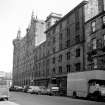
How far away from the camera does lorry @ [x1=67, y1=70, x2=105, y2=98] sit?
2684cm

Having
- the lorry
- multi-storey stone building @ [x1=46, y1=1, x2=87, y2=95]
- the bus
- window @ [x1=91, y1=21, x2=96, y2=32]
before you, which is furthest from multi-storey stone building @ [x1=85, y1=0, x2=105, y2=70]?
the bus

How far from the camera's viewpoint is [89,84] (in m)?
28.4

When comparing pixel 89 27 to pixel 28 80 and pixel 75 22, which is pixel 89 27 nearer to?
pixel 75 22

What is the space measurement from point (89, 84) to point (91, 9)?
22555 millimetres

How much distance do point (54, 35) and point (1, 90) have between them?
117 feet

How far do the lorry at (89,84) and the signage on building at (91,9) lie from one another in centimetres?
1774

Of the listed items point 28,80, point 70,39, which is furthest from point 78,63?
point 28,80

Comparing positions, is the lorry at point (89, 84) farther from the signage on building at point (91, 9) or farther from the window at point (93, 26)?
the signage on building at point (91, 9)

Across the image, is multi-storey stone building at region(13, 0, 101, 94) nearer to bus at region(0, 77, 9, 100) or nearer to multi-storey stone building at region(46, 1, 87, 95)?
multi-storey stone building at region(46, 1, 87, 95)

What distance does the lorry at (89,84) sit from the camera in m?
26.8

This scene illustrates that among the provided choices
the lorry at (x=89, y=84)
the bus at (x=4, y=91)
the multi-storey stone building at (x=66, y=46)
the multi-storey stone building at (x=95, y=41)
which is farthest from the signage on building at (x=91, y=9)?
the bus at (x=4, y=91)

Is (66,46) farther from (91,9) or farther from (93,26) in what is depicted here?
(93,26)

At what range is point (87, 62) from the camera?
135 ft

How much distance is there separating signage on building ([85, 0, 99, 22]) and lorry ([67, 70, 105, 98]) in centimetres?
1774
